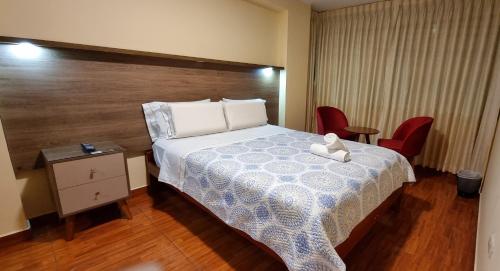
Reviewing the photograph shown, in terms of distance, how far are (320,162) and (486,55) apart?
9.27 ft

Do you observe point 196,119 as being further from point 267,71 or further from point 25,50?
point 267,71

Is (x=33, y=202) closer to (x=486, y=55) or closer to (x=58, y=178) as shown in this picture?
(x=58, y=178)

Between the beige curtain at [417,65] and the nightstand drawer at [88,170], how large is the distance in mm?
3690

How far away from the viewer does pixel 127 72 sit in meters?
2.32

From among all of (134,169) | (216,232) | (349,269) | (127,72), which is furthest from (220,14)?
(349,269)

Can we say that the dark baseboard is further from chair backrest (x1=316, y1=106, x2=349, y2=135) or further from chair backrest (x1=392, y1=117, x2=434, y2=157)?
chair backrest (x1=392, y1=117, x2=434, y2=157)

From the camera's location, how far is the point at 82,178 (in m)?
1.86

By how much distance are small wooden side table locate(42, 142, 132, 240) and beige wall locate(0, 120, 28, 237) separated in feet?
0.74

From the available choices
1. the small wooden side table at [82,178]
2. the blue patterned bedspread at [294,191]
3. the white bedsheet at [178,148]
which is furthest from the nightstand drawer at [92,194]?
the blue patterned bedspread at [294,191]

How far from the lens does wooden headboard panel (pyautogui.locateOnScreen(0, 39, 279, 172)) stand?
182 cm

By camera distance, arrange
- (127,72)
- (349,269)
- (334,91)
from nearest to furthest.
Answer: (349,269)
(127,72)
(334,91)

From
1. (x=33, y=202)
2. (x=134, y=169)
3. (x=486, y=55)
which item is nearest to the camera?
(x=33, y=202)

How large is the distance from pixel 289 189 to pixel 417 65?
10.6ft

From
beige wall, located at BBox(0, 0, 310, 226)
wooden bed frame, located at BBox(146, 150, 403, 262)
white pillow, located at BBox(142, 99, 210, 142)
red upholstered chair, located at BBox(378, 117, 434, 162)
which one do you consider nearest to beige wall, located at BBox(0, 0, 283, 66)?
beige wall, located at BBox(0, 0, 310, 226)
